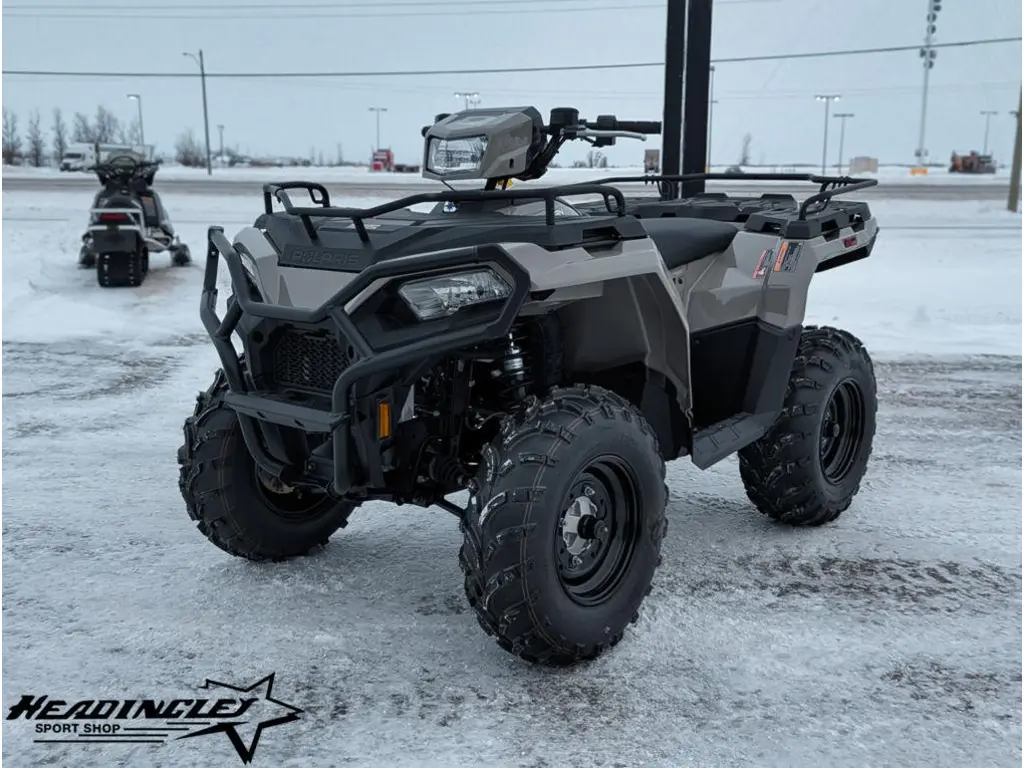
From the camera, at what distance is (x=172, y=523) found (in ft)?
14.4

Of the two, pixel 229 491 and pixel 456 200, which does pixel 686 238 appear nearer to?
pixel 456 200

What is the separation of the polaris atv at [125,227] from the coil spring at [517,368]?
29.0ft

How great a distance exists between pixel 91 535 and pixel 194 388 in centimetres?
284

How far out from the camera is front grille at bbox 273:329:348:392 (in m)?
3.11

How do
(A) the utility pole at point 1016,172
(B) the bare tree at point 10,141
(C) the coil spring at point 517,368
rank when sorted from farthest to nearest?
(B) the bare tree at point 10,141
(A) the utility pole at point 1016,172
(C) the coil spring at point 517,368

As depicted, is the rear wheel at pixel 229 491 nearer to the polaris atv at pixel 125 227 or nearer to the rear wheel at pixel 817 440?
the rear wheel at pixel 817 440

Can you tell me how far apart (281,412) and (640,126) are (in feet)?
6.69

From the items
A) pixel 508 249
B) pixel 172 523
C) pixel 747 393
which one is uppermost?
pixel 508 249

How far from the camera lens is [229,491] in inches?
141

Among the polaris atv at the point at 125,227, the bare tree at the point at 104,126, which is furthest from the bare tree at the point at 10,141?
the polaris atv at the point at 125,227

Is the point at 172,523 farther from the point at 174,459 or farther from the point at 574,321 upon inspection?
the point at 574,321

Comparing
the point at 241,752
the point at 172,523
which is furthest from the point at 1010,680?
the point at 172,523

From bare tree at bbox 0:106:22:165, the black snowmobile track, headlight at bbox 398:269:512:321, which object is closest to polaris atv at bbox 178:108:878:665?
headlight at bbox 398:269:512:321

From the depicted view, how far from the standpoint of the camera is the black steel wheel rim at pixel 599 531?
3078 mm
